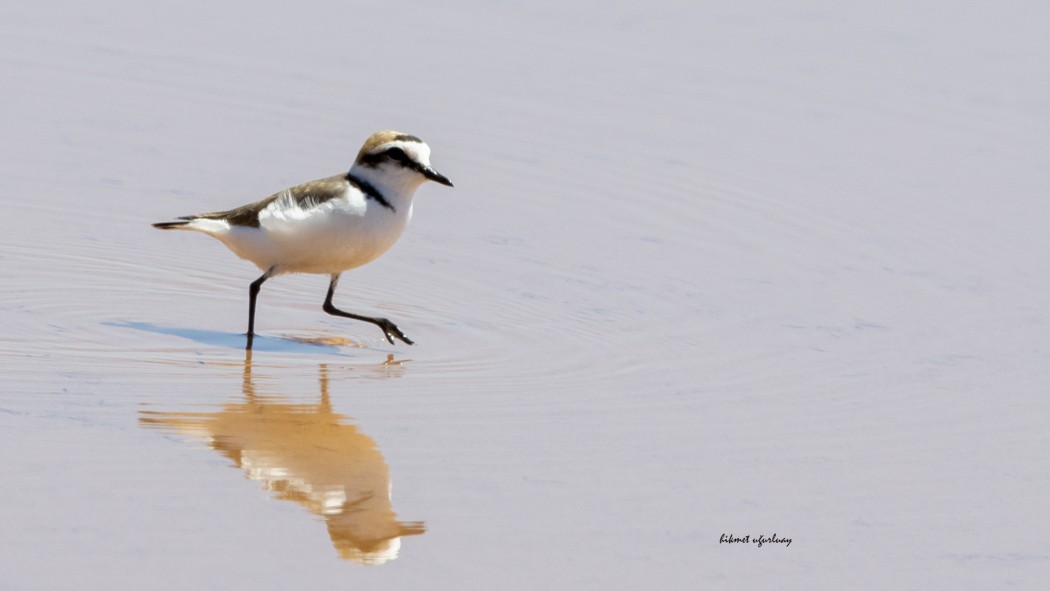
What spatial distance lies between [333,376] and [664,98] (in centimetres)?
583

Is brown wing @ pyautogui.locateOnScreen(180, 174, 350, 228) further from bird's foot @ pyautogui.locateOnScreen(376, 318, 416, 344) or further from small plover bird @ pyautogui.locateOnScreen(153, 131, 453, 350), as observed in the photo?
bird's foot @ pyautogui.locateOnScreen(376, 318, 416, 344)

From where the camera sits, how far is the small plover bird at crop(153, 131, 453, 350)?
8.72m

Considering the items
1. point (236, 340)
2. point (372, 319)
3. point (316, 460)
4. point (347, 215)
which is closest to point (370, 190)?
point (347, 215)

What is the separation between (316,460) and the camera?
22.7 ft

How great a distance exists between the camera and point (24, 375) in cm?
770

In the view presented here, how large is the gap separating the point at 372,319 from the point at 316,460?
7.45ft

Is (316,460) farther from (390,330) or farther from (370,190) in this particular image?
(370,190)

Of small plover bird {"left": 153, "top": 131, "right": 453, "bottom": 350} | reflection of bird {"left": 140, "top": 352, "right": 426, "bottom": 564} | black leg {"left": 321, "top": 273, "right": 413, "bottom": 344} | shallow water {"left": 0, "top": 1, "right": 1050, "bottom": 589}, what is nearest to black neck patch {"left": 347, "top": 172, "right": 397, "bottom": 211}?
small plover bird {"left": 153, "top": 131, "right": 453, "bottom": 350}

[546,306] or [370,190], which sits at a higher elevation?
[370,190]

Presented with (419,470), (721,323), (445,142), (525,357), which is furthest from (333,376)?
(445,142)

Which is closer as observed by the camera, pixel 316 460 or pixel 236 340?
pixel 316 460

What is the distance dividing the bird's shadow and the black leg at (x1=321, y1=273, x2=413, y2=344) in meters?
0.20

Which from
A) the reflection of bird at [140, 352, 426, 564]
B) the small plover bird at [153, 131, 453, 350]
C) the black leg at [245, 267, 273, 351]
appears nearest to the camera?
the reflection of bird at [140, 352, 426, 564]

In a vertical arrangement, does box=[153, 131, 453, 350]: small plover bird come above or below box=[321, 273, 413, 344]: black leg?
above
